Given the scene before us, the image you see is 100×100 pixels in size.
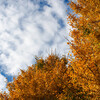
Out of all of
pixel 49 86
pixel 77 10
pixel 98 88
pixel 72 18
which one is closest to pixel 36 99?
pixel 49 86

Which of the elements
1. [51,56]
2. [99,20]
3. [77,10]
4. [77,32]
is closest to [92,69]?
[99,20]

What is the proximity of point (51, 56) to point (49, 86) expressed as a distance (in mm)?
10924

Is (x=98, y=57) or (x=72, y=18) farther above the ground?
(x=72, y=18)

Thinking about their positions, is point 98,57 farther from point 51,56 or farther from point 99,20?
point 51,56

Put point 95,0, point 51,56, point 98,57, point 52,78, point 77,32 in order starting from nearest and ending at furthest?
point 98,57 < point 95,0 < point 77,32 < point 52,78 < point 51,56

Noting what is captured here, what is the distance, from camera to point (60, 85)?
42.6ft

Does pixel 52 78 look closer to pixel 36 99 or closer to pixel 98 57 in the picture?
pixel 36 99

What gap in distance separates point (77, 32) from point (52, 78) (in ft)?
20.8

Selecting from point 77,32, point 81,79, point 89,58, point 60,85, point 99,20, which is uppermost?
point 77,32

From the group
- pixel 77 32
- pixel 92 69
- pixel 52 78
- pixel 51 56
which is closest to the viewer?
pixel 92 69

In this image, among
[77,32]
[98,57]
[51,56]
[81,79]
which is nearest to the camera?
[98,57]

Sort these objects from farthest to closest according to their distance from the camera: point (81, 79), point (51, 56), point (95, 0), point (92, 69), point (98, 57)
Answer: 1. point (51, 56)
2. point (95, 0)
3. point (81, 79)
4. point (92, 69)
5. point (98, 57)

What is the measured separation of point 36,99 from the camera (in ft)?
38.7

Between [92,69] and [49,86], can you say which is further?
[49,86]
